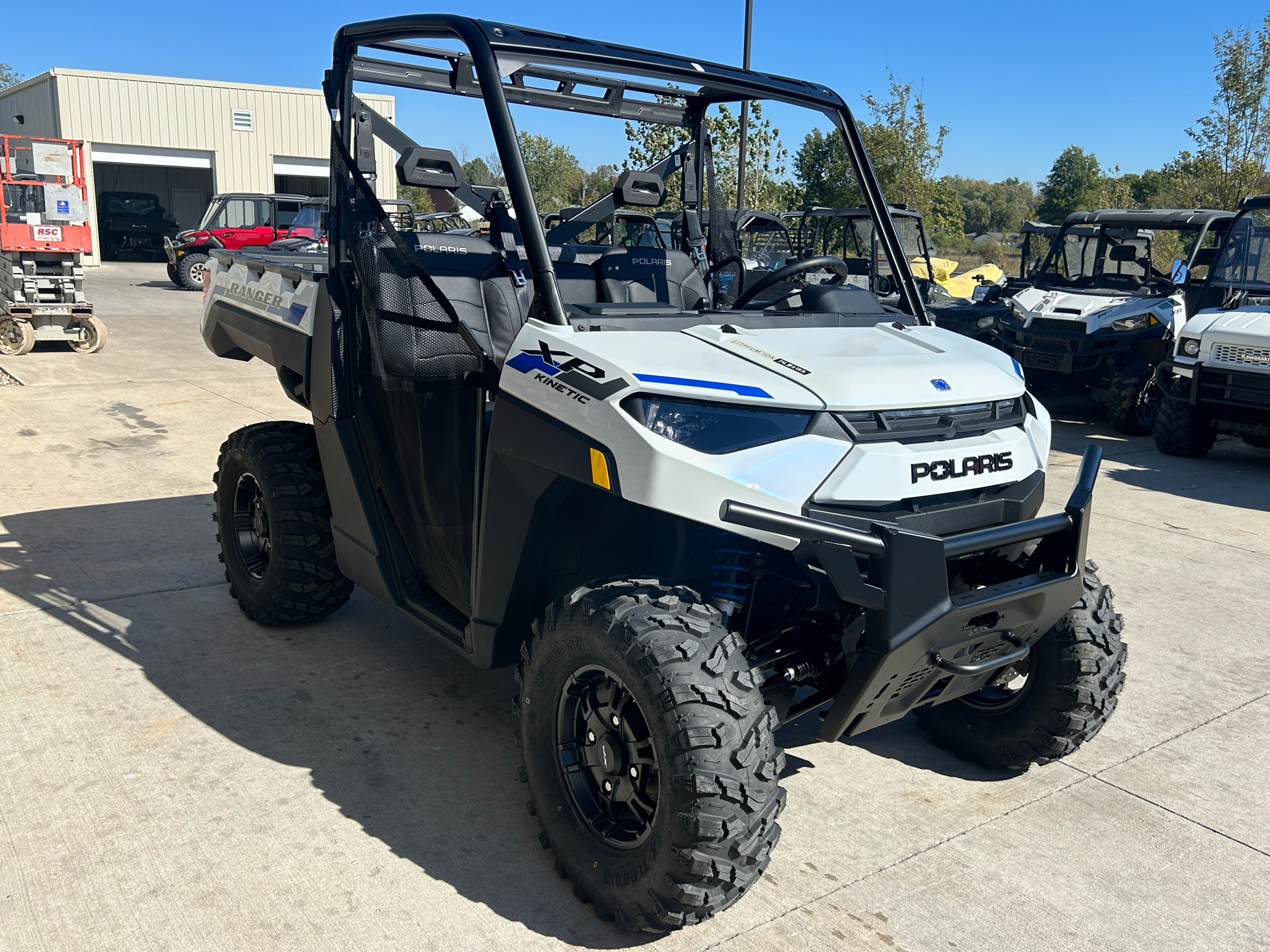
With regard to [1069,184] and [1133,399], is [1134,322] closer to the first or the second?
[1133,399]

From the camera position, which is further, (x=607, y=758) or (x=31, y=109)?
(x=31, y=109)

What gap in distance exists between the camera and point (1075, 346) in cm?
1026

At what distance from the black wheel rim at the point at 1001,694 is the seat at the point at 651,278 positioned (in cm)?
154

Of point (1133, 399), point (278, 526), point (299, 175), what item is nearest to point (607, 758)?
point (278, 526)

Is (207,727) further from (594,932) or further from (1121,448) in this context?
(1121,448)

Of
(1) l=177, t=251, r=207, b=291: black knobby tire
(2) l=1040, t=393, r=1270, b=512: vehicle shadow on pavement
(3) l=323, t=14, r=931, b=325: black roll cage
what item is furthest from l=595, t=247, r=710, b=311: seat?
(1) l=177, t=251, r=207, b=291: black knobby tire

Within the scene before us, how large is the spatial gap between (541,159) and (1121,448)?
7.59 metres

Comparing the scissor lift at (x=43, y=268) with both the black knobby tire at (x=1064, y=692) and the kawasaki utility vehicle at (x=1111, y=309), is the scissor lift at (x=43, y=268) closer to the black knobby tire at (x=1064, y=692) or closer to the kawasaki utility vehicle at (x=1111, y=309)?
the kawasaki utility vehicle at (x=1111, y=309)

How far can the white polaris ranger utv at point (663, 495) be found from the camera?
252 cm

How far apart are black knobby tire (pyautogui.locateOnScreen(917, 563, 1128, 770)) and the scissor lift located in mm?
11773

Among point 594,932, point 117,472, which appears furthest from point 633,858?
point 117,472

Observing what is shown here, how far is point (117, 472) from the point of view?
23.7 ft

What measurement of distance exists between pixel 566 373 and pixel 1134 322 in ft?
29.5

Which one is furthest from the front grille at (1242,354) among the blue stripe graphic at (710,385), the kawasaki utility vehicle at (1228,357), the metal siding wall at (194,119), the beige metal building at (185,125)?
the metal siding wall at (194,119)
